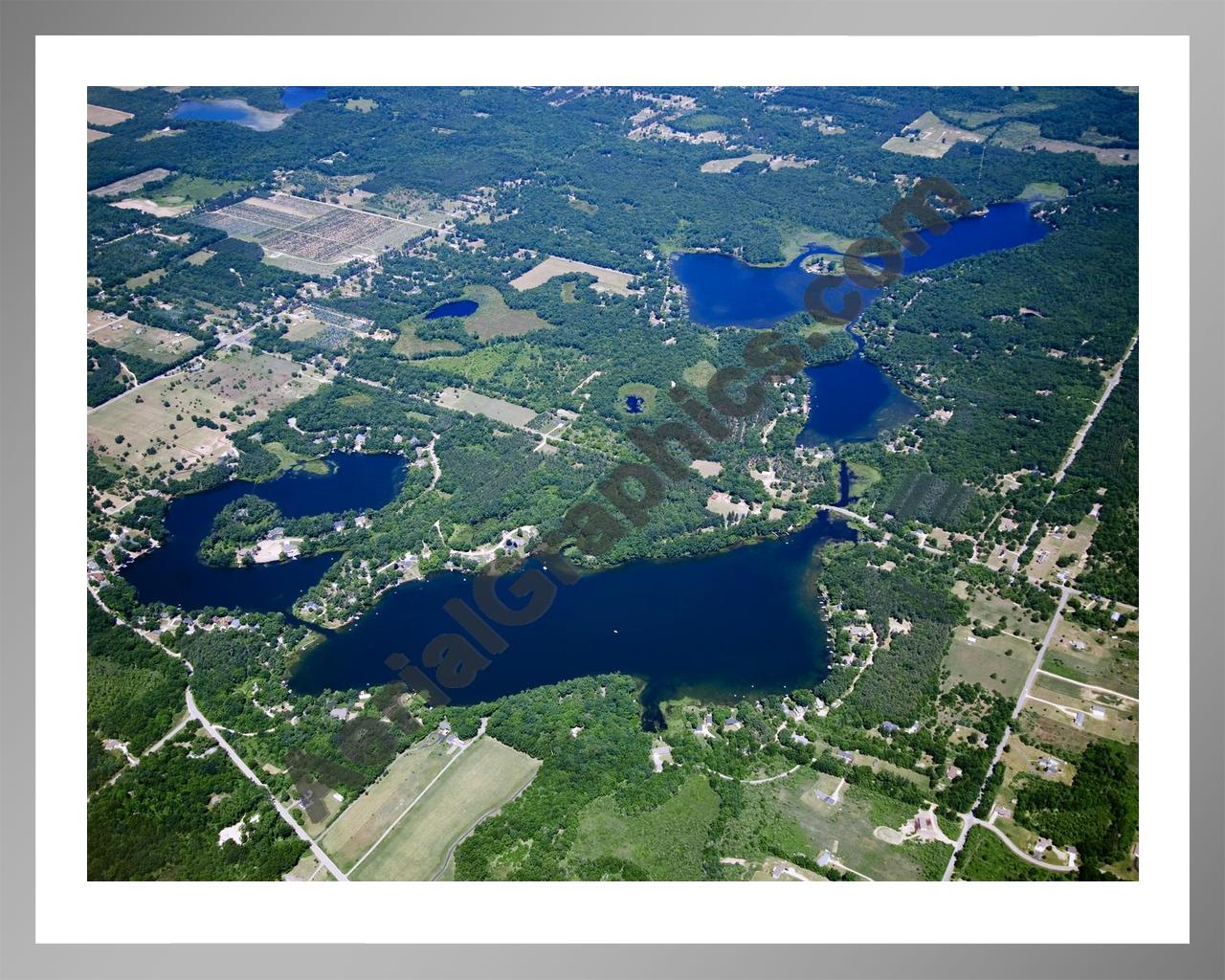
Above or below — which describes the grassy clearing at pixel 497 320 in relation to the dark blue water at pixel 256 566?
above

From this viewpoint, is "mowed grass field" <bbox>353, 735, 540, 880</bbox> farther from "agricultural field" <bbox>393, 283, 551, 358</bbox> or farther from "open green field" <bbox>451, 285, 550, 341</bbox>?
"open green field" <bbox>451, 285, 550, 341</bbox>

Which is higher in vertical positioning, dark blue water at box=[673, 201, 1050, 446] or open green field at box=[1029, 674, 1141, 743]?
dark blue water at box=[673, 201, 1050, 446]

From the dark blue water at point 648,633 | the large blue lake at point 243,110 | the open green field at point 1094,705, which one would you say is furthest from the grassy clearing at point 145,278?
the open green field at point 1094,705

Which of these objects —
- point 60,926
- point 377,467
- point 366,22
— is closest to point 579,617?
point 377,467

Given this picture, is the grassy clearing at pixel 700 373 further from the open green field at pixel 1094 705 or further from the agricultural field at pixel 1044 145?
the agricultural field at pixel 1044 145

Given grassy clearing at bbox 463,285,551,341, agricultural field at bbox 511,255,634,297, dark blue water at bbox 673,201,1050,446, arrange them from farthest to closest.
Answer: agricultural field at bbox 511,255,634,297
grassy clearing at bbox 463,285,551,341
dark blue water at bbox 673,201,1050,446

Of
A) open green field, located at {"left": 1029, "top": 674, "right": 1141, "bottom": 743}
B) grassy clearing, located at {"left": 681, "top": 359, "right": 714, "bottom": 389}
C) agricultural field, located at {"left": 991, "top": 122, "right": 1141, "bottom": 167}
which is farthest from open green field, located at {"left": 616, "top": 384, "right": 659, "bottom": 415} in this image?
agricultural field, located at {"left": 991, "top": 122, "right": 1141, "bottom": 167}

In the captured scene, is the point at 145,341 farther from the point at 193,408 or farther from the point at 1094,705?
the point at 1094,705

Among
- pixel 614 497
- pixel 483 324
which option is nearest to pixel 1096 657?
pixel 614 497
